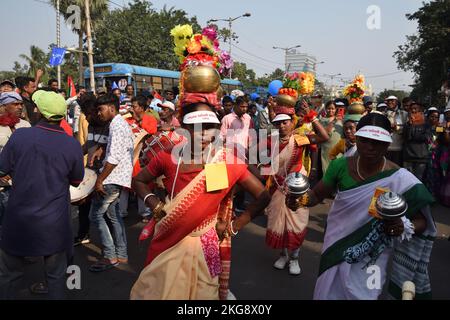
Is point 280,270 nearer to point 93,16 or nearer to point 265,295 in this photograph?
point 265,295

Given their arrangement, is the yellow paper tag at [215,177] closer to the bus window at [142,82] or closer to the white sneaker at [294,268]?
the white sneaker at [294,268]

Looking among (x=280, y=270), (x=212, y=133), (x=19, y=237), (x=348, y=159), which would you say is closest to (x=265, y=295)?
(x=280, y=270)

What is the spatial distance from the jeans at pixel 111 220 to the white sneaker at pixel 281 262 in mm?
1788

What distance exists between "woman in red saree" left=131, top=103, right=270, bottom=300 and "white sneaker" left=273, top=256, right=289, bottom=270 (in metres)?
1.98

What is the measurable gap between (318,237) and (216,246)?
11.4ft

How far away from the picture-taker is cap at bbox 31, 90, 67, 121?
2855 mm

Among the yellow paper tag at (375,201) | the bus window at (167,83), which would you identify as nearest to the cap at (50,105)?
the yellow paper tag at (375,201)

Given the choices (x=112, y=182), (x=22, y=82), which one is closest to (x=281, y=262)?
(x=112, y=182)

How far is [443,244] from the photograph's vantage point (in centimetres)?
543

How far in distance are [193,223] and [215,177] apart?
320mm

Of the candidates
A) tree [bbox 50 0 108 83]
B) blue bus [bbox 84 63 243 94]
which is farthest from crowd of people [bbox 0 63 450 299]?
tree [bbox 50 0 108 83]

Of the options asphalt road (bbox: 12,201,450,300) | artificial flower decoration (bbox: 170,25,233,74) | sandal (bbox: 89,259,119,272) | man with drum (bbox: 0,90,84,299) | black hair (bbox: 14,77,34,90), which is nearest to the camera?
man with drum (bbox: 0,90,84,299)

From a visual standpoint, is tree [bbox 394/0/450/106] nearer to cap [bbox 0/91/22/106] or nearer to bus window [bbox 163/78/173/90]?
bus window [bbox 163/78/173/90]
